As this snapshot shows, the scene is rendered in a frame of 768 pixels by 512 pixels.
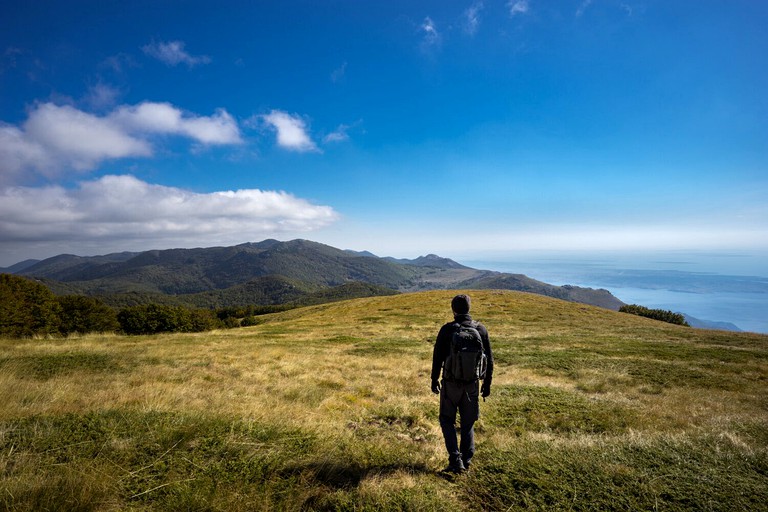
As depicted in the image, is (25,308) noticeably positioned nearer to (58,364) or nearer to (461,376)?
(58,364)

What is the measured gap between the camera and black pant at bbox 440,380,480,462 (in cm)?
570

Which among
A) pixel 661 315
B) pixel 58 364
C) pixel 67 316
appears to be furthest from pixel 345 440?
pixel 661 315

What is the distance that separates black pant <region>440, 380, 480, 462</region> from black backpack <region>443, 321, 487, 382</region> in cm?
21

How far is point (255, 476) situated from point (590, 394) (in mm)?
12924

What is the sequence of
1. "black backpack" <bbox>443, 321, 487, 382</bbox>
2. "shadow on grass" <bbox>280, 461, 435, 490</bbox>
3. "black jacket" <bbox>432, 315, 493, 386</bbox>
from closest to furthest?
"shadow on grass" <bbox>280, 461, 435, 490</bbox>
"black backpack" <bbox>443, 321, 487, 382</bbox>
"black jacket" <bbox>432, 315, 493, 386</bbox>

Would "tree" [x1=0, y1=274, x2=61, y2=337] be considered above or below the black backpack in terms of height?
below

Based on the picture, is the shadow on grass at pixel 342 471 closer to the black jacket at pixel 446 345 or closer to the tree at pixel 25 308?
the black jacket at pixel 446 345

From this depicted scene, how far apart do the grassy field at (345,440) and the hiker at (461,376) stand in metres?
0.47

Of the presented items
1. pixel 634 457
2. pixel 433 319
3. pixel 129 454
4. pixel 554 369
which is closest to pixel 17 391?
pixel 129 454

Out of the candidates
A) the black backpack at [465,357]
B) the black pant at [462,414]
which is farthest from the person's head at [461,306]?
the black pant at [462,414]

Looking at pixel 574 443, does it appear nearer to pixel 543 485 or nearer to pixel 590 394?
pixel 543 485

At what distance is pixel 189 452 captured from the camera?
5398 mm

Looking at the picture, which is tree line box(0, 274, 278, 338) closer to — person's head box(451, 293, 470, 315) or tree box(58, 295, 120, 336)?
tree box(58, 295, 120, 336)

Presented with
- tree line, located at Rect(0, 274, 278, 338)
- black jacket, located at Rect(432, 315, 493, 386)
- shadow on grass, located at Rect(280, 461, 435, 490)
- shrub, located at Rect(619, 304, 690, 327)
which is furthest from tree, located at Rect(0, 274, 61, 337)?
shrub, located at Rect(619, 304, 690, 327)
